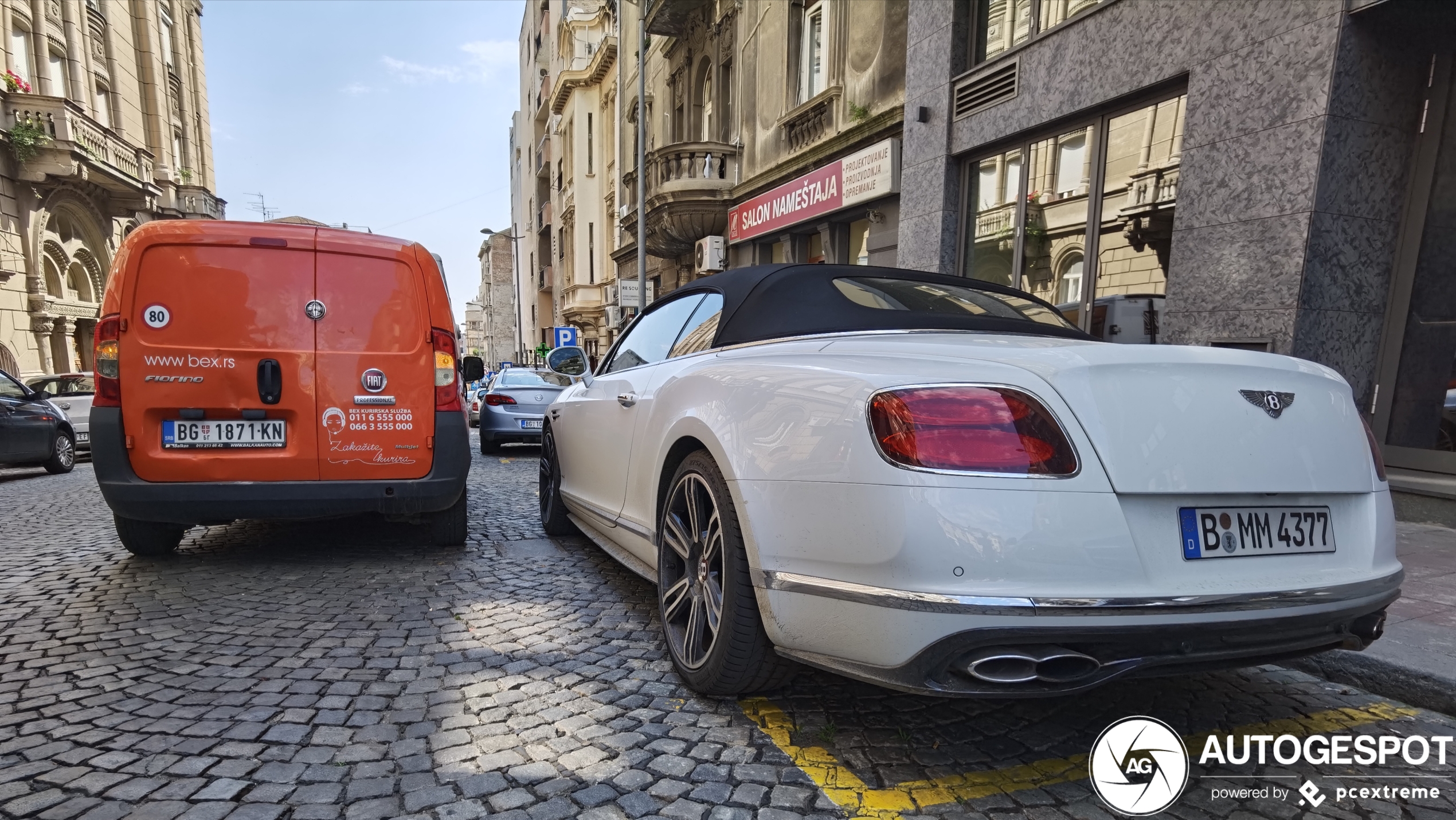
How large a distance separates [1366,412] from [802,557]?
5.92m

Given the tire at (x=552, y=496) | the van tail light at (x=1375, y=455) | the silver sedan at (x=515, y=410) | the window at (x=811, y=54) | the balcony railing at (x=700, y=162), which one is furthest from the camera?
the balcony railing at (x=700, y=162)

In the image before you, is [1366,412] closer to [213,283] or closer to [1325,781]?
[1325,781]

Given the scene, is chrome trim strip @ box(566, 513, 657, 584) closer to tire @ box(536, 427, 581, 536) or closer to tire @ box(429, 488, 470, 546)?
tire @ box(536, 427, 581, 536)

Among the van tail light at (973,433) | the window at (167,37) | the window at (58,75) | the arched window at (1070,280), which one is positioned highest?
the window at (167,37)

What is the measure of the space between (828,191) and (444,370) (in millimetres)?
8888

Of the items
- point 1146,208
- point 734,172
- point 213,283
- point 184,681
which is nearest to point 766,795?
point 184,681

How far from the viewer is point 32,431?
345 inches

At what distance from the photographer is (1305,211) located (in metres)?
5.41

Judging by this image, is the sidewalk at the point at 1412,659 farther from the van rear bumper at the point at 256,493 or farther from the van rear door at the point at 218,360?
the van rear door at the point at 218,360

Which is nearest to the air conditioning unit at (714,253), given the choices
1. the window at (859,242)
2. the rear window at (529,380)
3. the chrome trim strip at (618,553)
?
the window at (859,242)

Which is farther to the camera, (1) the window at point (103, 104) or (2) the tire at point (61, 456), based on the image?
(1) the window at point (103, 104)

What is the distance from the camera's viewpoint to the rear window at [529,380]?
10797mm

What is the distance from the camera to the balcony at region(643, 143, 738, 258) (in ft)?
51.5

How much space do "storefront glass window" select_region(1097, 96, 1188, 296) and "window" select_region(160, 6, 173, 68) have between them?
33.3m
